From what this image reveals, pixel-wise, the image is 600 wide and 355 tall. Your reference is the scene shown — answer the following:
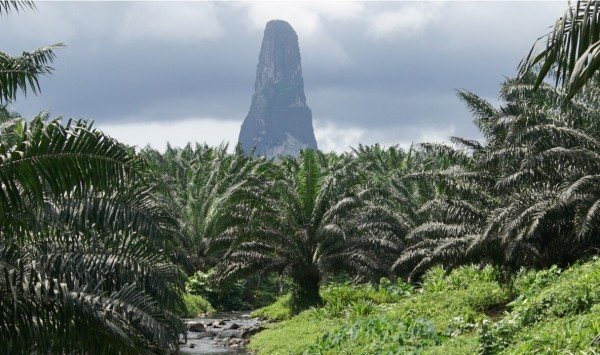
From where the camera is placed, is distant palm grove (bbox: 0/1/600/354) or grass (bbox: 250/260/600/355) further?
grass (bbox: 250/260/600/355)

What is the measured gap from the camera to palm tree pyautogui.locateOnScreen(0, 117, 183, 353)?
6055 mm

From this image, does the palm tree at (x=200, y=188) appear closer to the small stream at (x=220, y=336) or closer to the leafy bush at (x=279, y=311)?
the leafy bush at (x=279, y=311)

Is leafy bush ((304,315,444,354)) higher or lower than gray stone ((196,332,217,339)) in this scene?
lower

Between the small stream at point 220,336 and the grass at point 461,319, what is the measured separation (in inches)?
24.5

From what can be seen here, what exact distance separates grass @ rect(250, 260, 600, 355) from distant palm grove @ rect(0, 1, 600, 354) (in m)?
0.55

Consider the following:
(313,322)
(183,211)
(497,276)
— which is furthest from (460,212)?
(183,211)

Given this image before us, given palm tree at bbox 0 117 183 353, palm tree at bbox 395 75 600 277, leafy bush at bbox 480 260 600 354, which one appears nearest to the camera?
palm tree at bbox 0 117 183 353

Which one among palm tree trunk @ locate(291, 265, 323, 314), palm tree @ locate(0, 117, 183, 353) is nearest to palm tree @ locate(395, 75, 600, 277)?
palm tree trunk @ locate(291, 265, 323, 314)

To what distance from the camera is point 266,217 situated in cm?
2270

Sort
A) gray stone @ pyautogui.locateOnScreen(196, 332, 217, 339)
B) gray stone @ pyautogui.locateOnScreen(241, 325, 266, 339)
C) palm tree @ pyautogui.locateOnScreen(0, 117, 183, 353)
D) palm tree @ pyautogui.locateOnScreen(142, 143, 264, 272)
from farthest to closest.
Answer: palm tree @ pyautogui.locateOnScreen(142, 143, 264, 272) < gray stone @ pyautogui.locateOnScreen(196, 332, 217, 339) < gray stone @ pyautogui.locateOnScreen(241, 325, 266, 339) < palm tree @ pyautogui.locateOnScreen(0, 117, 183, 353)

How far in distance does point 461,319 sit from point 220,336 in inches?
402

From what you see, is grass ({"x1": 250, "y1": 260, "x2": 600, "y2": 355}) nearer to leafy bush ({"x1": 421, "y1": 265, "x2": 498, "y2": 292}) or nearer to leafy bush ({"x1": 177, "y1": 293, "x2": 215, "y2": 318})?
leafy bush ({"x1": 421, "y1": 265, "x2": 498, "y2": 292})

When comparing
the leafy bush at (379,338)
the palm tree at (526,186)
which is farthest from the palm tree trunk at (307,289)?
the leafy bush at (379,338)

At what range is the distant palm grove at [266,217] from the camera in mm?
6414
